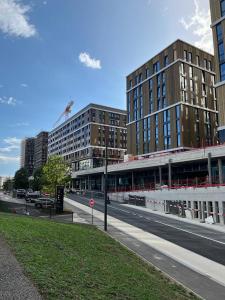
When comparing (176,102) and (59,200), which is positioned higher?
(176,102)

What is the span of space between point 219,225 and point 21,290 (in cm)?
3038

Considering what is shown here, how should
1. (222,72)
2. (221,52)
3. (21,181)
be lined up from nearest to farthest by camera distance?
(222,72) → (221,52) → (21,181)

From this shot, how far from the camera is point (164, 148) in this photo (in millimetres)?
77938

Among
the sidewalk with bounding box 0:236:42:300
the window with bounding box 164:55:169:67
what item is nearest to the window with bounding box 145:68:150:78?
the window with bounding box 164:55:169:67

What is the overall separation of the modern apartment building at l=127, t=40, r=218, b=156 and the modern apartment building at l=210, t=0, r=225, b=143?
16.6 meters

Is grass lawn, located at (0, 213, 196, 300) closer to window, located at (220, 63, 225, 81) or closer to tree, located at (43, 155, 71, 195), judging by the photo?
tree, located at (43, 155, 71, 195)

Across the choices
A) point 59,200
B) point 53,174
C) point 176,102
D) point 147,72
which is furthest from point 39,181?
point 147,72

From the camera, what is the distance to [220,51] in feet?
190

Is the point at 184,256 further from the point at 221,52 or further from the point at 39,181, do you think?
the point at 39,181

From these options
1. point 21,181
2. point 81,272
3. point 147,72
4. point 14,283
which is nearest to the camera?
point 14,283

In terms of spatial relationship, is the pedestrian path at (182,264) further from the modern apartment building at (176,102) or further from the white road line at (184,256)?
the modern apartment building at (176,102)

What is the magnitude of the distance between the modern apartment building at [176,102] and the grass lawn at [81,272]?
2415 inches

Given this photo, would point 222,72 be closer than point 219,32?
Yes

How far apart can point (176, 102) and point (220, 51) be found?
19.5m
